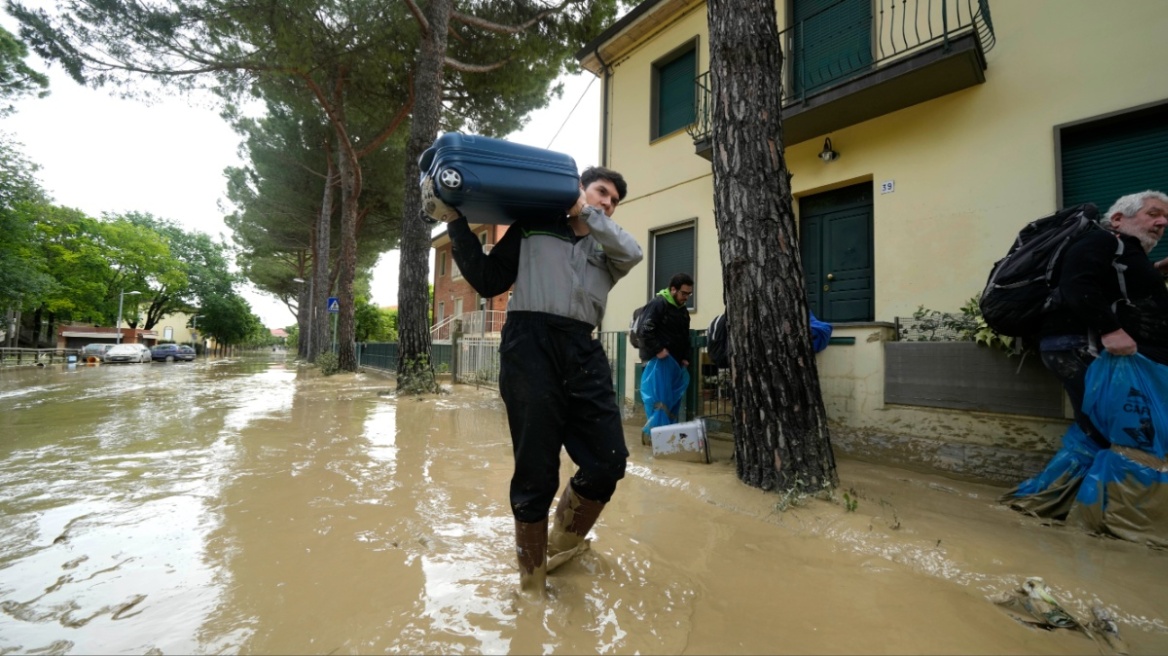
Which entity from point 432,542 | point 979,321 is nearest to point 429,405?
point 432,542

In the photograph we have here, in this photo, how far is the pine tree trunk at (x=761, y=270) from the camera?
315 centimetres

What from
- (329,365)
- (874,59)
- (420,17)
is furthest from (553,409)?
(329,365)

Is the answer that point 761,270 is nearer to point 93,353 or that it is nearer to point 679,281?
point 679,281

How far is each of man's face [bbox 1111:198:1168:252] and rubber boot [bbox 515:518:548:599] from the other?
148 inches

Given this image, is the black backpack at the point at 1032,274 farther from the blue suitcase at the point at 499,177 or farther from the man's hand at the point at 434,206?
the man's hand at the point at 434,206

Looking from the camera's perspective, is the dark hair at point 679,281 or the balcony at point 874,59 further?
the balcony at point 874,59

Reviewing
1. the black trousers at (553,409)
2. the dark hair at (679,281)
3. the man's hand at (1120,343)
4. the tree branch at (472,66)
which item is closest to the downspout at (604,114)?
the tree branch at (472,66)

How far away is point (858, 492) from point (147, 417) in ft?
26.0

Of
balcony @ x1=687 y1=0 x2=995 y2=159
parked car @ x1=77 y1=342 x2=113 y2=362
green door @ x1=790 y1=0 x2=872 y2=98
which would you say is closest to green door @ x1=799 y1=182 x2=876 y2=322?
balcony @ x1=687 y1=0 x2=995 y2=159

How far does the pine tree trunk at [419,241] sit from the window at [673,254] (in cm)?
418

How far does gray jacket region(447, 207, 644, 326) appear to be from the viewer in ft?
6.25

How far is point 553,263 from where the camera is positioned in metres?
1.95

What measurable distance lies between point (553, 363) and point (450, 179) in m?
0.75

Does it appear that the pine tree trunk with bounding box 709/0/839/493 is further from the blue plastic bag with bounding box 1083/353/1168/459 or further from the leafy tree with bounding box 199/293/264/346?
the leafy tree with bounding box 199/293/264/346
